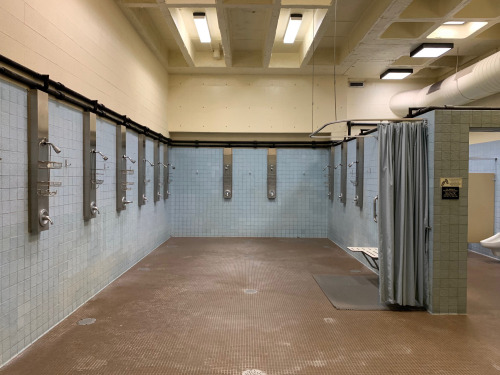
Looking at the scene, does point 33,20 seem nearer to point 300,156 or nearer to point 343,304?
point 343,304

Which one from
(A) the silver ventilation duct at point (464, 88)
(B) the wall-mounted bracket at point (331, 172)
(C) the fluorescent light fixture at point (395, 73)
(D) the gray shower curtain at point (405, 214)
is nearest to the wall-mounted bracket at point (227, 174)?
(B) the wall-mounted bracket at point (331, 172)

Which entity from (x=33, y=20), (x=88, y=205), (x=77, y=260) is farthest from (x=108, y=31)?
(x=77, y=260)

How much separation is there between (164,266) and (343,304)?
111 inches

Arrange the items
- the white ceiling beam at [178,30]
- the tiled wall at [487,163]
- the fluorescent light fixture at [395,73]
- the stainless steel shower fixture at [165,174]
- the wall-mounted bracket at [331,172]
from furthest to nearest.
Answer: the wall-mounted bracket at [331,172] → the stainless steel shower fixture at [165,174] → the fluorescent light fixture at [395,73] → the tiled wall at [487,163] → the white ceiling beam at [178,30]

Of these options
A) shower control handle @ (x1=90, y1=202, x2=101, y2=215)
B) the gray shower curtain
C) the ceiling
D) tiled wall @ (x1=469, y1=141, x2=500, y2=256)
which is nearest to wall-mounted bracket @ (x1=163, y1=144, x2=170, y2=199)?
the ceiling

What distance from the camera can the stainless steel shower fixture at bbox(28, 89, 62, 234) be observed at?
8.87ft

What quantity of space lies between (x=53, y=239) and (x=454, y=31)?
6265mm

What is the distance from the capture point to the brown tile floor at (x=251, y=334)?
8.05ft

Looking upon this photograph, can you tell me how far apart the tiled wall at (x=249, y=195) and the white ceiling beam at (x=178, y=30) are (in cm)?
216

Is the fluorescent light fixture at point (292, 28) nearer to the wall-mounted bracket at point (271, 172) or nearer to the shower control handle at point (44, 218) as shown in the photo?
the wall-mounted bracket at point (271, 172)

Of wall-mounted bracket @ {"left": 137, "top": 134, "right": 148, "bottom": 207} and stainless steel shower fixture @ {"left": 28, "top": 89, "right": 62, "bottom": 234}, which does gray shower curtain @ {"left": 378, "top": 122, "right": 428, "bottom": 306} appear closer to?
stainless steel shower fixture @ {"left": 28, "top": 89, "right": 62, "bottom": 234}

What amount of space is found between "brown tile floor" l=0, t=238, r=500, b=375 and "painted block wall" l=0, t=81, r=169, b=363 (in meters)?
0.18

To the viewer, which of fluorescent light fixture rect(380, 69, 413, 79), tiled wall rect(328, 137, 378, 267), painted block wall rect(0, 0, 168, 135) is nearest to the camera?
painted block wall rect(0, 0, 168, 135)

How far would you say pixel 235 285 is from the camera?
4.33 metres
